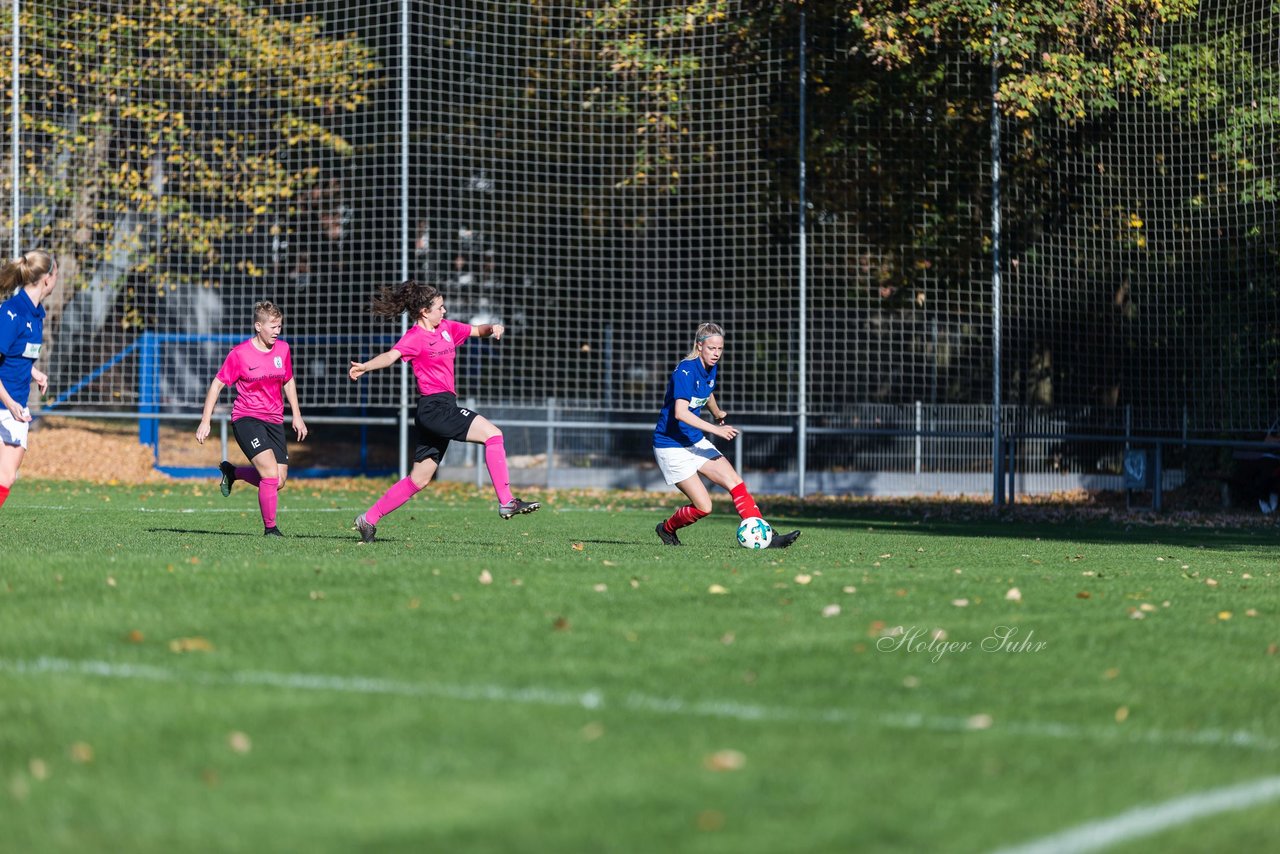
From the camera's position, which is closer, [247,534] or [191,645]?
[191,645]

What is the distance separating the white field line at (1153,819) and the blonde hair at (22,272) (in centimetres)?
916

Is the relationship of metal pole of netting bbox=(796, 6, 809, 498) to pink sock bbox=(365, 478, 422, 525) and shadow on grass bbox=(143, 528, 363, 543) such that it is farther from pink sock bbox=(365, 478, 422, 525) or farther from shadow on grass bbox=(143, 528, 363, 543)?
pink sock bbox=(365, 478, 422, 525)

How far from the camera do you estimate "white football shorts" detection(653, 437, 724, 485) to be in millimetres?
12041

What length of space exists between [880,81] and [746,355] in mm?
4352

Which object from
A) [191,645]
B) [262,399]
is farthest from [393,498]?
[191,645]

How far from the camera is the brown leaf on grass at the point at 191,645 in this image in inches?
238

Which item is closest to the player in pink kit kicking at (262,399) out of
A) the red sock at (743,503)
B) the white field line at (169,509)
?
the red sock at (743,503)

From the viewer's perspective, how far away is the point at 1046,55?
21.0 meters

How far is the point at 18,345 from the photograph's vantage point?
1094cm

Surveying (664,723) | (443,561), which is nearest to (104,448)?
(443,561)

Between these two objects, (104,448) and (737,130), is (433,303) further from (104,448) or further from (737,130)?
(104,448)

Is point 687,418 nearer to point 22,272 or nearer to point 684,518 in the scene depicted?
point 684,518

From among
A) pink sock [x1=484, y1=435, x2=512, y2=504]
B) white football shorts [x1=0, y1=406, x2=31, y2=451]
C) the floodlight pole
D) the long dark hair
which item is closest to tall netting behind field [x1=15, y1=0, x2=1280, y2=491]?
the floodlight pole

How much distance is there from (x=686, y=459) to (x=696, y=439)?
6.7 inches
